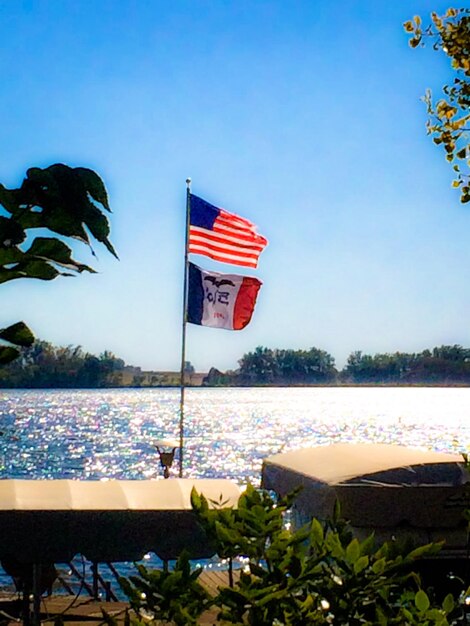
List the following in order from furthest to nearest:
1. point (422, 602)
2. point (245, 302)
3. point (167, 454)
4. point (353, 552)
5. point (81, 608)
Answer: point (245, 302)
point (167, 454)
point (81, 608)
point (353, 552)
point (422, 602)

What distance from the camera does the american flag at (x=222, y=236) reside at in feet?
55.9

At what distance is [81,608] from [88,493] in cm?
330

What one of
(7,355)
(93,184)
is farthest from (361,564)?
(93,184)

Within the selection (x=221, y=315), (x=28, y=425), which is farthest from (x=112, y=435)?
(x=221, y=315)

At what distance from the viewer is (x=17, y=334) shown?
1.72m

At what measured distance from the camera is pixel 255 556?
2004 millimetres

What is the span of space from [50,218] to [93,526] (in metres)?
7.92

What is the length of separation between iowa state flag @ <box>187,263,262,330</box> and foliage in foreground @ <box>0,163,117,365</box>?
49.4 ft

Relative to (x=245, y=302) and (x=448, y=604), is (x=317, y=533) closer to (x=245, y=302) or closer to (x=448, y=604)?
(x=448, y=604)

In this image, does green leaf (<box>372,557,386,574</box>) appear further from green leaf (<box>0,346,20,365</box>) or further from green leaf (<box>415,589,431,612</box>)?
green leaf (<box>0,346,20,365</box>)

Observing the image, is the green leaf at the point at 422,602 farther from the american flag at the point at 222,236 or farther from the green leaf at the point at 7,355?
A: the american flag at the point at 222,236

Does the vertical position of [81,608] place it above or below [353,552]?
below

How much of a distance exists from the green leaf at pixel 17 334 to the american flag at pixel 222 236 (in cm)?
1526

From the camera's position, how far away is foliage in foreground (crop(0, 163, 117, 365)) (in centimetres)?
160
